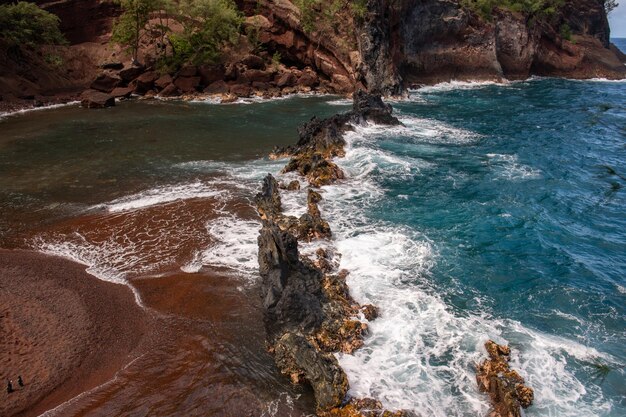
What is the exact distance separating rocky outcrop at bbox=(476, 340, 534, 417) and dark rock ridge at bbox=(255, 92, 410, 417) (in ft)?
7.69

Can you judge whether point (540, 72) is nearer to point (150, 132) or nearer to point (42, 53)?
point (150, 132)

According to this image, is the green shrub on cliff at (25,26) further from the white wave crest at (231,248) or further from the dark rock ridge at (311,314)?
the dark rock ridge at (311,314)

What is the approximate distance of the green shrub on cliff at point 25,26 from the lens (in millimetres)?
46000

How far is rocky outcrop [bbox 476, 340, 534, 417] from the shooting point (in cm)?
1032

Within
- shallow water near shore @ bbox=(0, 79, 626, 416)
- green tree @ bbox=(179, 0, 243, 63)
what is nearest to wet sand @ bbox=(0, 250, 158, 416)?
shallow water near shore @ bbox=(0, 79, 626, 416)

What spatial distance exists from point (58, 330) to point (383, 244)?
12179mm

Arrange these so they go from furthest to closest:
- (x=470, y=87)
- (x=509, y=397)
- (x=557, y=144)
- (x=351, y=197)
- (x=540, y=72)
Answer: (x=540, y=72)
(x=470, y=87)
(x=557, y=144)
(x=351, y=197)
(x=509, y=397)

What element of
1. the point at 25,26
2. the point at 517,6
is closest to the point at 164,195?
the point at 25,26

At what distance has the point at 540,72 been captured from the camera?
76.6 metres

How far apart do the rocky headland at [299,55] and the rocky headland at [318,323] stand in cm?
3755

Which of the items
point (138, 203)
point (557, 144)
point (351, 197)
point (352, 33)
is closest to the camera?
point (138, 203)

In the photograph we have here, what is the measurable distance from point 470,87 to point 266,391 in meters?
62.0

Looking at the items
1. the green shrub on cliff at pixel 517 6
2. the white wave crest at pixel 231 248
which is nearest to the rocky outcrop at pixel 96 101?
the white wave crest at pixel 231 248

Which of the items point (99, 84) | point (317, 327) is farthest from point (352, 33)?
point (317, 327)
